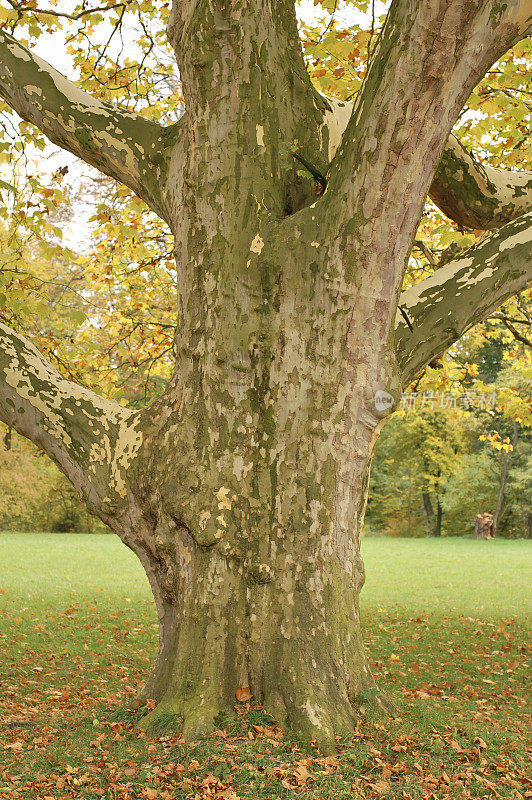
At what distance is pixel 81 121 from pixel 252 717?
14.5 feet

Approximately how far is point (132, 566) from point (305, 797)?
583 inches

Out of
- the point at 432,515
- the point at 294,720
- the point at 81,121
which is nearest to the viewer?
the point at 294,720

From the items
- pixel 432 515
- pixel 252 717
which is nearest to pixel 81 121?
pixel 252 717

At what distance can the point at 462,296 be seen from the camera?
4957 millimetres

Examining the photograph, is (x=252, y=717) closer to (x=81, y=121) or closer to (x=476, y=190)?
(x=81, y=121)

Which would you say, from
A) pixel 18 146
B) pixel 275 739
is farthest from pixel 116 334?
pixel 275 739

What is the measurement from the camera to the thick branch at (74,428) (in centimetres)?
481

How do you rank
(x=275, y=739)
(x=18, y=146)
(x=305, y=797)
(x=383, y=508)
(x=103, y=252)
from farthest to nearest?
(x=383, y=508)
(x=103, y=252)
(x=18, y=146)
(x=275, y=739)
(x=305, y=797)

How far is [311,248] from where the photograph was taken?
4367 millimetres

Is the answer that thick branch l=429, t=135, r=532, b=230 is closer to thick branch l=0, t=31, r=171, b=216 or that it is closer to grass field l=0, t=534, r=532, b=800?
thick branch l=0, t=31, r=171, b=216

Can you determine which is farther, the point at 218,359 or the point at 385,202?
the point at 218,359

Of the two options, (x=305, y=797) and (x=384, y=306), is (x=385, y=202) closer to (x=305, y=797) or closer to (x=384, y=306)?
(x=384, y=306)

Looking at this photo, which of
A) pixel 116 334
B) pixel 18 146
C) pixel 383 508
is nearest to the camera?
pixel 18 146

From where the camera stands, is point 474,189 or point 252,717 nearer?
point 252,717
